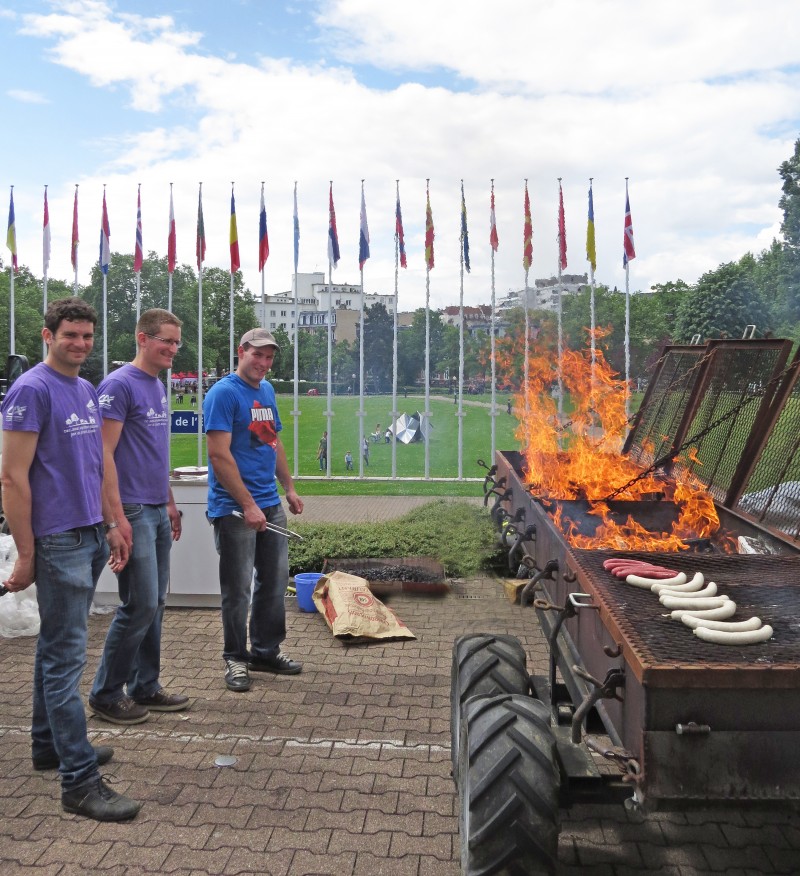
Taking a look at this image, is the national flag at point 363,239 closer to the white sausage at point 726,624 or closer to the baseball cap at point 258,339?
the baseball cap at point 258,339

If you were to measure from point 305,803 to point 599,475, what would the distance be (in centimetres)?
A: 332

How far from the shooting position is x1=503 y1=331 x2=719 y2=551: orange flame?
4715 millimetres

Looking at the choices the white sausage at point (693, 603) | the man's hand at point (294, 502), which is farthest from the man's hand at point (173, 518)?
the white sausage at point (693, 603)

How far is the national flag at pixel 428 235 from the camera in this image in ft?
51.7

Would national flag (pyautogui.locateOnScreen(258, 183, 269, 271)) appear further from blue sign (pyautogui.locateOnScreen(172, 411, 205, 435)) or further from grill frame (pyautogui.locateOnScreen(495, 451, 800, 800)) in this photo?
grill frame (pyautogui.locateOnScreen(495, 451, 800, 800))

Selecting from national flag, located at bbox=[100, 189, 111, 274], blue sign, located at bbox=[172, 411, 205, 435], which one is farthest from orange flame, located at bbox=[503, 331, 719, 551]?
national flag, located at bbox=[100, 189, 111, 274]

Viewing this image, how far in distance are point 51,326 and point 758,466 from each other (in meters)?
3.91

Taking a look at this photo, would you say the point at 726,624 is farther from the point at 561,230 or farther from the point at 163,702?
the point at 561,230

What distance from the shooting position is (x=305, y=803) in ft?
12.1

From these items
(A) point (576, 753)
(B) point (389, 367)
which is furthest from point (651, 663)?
(B) point (389, 367)

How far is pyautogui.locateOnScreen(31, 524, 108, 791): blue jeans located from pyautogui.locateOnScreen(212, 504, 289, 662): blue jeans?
1536 millimetres

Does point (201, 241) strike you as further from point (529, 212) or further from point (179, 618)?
point (179, 618)

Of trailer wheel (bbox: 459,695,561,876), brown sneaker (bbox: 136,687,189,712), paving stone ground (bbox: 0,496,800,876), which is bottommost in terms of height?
paving stone ground (bbox: 0,496,800,876)

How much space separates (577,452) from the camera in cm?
673
